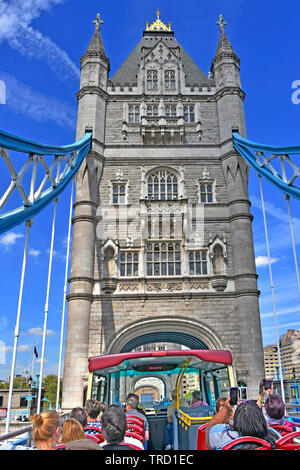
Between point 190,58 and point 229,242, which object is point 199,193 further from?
point 190,58

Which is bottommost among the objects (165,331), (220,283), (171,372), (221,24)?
(171,372)

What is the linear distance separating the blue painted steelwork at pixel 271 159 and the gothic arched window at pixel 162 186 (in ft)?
11.9

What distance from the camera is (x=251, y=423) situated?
2.49m

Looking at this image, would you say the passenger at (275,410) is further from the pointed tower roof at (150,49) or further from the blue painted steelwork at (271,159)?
the pointed tower roof at (150,49)

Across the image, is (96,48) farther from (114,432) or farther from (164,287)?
(114,432)

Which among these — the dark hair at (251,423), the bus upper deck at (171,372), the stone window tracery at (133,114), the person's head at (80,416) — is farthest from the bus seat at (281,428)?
the stone window tracery at (133,114)

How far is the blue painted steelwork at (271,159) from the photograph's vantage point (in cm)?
1280

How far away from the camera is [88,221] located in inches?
682

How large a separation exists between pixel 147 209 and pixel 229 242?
4.24 m

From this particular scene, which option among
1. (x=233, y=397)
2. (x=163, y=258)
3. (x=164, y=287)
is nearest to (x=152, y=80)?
(x=163, y=258)

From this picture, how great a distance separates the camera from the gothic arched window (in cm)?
1869

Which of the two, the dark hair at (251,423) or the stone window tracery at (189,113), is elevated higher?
the stone window tracery at (189,113)

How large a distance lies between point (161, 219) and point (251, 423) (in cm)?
1569

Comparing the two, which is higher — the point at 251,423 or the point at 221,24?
the point at 221,24
